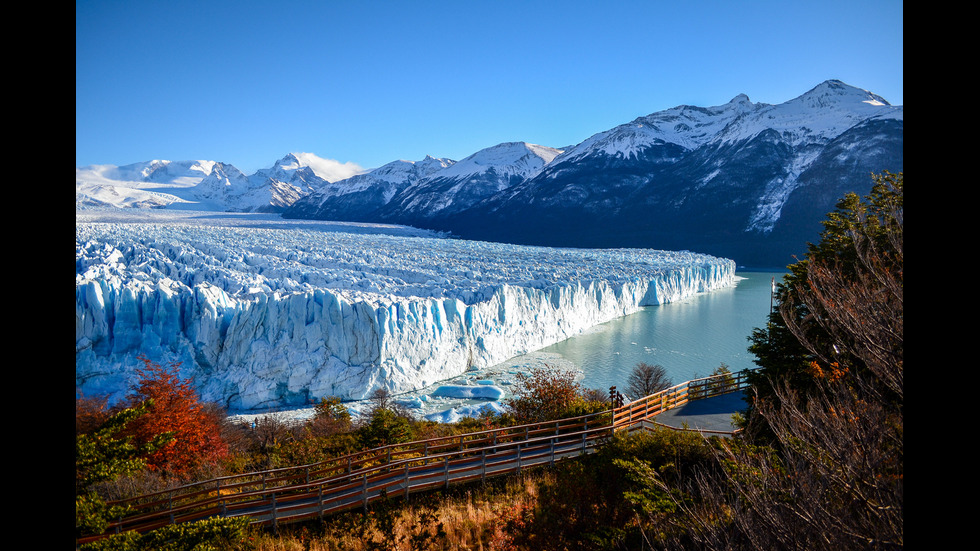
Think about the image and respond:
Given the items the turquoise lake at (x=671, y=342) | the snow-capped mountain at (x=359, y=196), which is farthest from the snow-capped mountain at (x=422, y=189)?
the turquoise lake at (x=671, y=342)

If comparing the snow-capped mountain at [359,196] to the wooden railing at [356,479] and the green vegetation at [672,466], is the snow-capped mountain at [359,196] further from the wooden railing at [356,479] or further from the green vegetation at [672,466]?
the wooden railing at [356,479]

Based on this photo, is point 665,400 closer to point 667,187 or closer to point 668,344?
point 668,344

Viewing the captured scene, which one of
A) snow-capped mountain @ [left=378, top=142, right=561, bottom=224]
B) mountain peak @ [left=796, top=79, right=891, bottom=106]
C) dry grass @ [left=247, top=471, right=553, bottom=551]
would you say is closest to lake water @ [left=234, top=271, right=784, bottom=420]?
dry grass @ [left=247, top=471, right=553, bottom=551]

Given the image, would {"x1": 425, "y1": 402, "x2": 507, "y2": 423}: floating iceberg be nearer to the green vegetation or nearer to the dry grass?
the green vegetation

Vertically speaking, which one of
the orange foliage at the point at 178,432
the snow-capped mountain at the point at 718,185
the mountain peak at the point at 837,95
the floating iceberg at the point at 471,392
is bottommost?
the floating iceberg at the point at 471,392

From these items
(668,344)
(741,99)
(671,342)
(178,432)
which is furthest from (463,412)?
(741,99)
